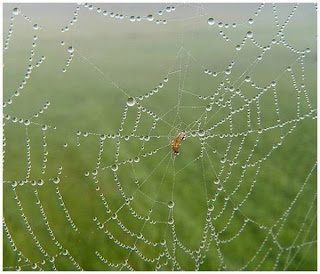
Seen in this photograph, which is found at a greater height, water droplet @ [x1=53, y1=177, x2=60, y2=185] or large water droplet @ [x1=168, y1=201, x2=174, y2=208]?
water droplet @ [x1=53, y1=177, x2=60, y2=185]

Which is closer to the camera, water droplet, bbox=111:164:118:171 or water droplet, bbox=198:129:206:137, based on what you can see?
water droplet, bbox=111:164:118:171

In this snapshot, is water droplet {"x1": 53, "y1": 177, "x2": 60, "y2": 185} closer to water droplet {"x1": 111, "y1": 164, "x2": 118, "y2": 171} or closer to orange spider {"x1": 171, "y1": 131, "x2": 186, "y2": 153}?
water droplet {"x1": 111, "y1": 164, "x2": 118, "y2": 171}

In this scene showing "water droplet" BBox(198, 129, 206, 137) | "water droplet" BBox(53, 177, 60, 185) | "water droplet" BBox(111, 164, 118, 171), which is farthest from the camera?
"water droplet" BBox(198, 129, 206, 137)

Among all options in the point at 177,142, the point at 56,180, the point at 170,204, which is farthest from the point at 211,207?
→ the point at 56,180

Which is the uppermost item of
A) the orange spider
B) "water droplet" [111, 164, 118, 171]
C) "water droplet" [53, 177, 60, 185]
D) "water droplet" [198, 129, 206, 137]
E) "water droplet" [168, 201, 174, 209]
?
"water droplet" [198, 129, 206, 137]

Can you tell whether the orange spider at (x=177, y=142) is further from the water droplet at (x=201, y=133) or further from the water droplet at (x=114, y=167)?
the water droplet at (x=114, y=167)

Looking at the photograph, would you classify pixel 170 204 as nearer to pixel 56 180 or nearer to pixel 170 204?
pixel 170 204

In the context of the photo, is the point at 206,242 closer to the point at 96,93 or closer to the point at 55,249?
the point at 55,249

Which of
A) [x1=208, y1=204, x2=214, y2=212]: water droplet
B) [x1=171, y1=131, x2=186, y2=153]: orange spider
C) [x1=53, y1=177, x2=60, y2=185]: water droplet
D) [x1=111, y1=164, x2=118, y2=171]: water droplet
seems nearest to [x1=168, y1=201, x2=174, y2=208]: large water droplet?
[x1=208, y1=204, x2=214, y2=212]: water droplet
